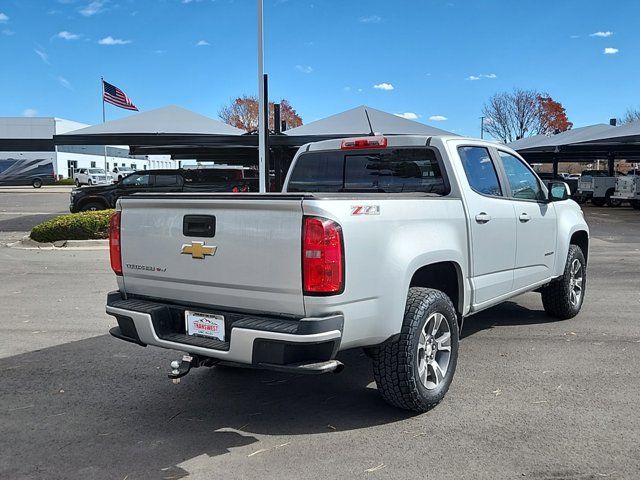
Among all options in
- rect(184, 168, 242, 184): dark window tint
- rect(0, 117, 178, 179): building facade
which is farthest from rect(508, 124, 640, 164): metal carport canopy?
rect(0, 117, 178, 179): building facade

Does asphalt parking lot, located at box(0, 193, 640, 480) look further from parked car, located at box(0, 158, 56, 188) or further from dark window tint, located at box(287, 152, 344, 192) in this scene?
parked car, located at box(0, 158, 56, 188)

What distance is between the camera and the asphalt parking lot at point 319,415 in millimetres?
3436

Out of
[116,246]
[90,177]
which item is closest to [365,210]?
[116,246]

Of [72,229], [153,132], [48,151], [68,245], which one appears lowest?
[68,245]

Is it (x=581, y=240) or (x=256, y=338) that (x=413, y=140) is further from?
(x=581, y=240)

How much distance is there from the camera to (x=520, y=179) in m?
5.80

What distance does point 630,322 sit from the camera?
6.59 meters

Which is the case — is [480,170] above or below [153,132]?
below

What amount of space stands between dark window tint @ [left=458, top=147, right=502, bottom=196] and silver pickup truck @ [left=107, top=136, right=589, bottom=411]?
16 mm

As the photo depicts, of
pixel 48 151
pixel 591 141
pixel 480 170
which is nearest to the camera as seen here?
pixel 480 170

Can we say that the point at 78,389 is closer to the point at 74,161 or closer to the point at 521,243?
the point at 521,243

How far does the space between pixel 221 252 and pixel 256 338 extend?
0.61 meters

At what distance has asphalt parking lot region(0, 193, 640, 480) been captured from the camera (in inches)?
135

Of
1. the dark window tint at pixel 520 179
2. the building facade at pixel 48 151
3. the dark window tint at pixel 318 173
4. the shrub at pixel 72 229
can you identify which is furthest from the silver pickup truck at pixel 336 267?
the building facade at pixel 48 151
